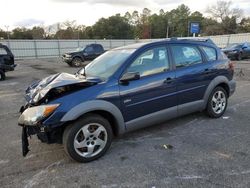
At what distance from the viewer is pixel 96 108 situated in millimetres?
3975

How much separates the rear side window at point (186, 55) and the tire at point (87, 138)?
188cm

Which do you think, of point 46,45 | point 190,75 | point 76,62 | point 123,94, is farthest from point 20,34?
point 123,94

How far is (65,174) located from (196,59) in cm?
333

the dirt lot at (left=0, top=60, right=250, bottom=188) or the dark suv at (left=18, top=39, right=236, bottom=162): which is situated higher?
the dark suv at (left=18, top=39, right=236, bottom=162)

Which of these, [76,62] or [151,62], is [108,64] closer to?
[151,62]

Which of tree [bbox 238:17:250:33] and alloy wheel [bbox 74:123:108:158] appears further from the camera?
tree [bbox 238:17:250:33]

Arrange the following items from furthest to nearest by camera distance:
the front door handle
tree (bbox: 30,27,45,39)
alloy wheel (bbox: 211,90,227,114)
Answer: tree (bbox: 30,27,45,39), alloy wheel (bbox: 211,90,227,114), the front door handle

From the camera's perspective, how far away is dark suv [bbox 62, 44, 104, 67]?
69.7ft

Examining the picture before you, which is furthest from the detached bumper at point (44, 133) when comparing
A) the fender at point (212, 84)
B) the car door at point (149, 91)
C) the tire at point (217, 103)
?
the tire at point (217, 103)

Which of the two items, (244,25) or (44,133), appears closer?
(44,133)

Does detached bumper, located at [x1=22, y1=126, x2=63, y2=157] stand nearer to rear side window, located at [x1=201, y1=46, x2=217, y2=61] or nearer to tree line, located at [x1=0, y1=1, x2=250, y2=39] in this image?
rear side window, located at [x1=201, y1=46, x2=217, y2=61]

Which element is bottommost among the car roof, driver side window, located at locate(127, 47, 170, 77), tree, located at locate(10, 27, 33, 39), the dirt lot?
the dirt lot

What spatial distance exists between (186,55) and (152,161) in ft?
7.51

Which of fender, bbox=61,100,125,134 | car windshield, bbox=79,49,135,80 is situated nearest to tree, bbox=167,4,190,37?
car windshield, bbox=79,49,135,80
